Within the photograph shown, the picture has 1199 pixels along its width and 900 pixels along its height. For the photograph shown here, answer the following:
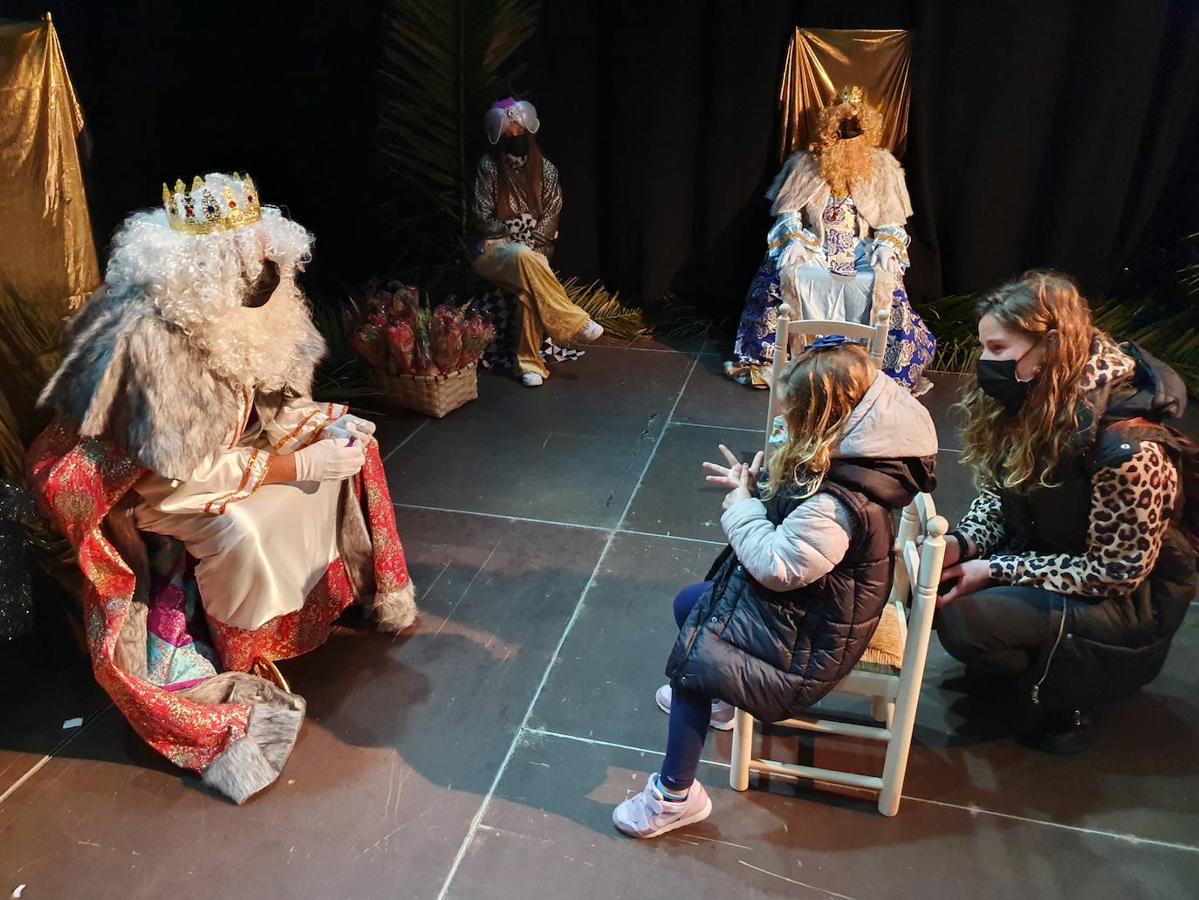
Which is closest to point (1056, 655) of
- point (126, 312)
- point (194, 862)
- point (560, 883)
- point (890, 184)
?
point (560, 883)

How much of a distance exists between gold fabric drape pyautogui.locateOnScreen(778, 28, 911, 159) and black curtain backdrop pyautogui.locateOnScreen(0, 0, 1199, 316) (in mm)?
104

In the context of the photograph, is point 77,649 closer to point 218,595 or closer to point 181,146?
point 218,595

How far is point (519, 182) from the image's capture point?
14.7 ft

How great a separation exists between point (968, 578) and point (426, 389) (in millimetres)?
2574

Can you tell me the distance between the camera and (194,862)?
2.07 meters

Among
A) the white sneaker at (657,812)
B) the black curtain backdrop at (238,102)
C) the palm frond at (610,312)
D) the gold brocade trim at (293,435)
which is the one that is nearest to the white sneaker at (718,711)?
the white sneaker at (657,812)

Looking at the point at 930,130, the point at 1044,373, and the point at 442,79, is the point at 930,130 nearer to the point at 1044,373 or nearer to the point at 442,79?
the point at 442,79

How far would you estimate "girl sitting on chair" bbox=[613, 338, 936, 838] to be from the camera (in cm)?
178

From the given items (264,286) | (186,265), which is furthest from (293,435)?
(186,265)

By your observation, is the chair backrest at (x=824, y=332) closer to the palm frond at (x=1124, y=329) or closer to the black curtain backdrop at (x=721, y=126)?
the palm frond at (x=1124, y=329)

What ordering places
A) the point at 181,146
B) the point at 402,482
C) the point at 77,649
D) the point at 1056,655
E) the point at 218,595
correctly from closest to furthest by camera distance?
the point at 1056,655, the point at 218,595, the point at 77,649, the point at 402,482, the point at 181,146

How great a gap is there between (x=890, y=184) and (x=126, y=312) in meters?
3.59

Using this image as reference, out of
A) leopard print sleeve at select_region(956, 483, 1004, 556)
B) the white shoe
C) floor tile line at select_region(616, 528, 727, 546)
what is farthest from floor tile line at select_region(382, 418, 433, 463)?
leopard print sleeve at select_region(956, 483, 1004, 556)

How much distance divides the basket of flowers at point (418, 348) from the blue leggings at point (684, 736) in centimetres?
247
